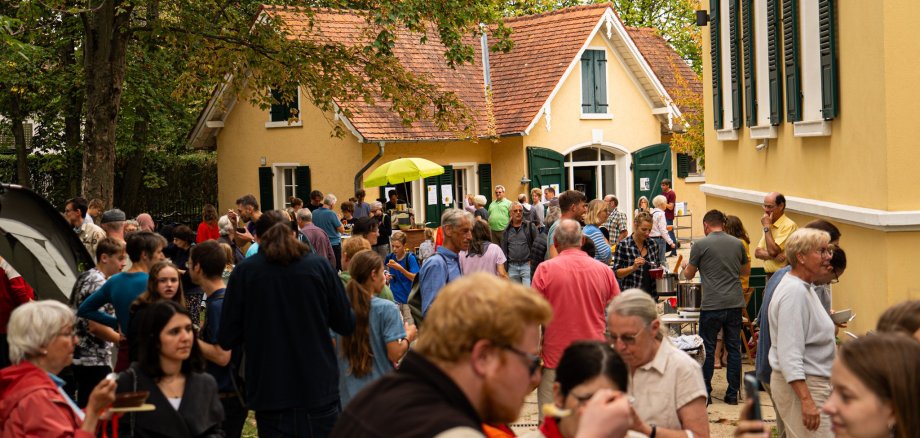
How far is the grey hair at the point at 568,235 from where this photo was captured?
8.17 metres

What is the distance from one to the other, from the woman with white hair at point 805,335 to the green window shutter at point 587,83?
24.9m

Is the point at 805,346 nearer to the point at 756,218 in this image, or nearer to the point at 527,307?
the point at 527,307

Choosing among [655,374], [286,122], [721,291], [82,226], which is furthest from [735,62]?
[286,122]

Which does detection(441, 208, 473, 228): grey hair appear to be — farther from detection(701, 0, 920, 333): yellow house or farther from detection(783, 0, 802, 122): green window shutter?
detection(783, 0, 802, 122): green window shutter

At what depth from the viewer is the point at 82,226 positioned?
13141 millimetres

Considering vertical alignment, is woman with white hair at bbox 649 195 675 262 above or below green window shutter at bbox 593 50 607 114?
below

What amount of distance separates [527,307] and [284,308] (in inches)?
150

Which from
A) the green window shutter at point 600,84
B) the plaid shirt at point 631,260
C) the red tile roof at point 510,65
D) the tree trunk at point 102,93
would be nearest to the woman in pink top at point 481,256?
the plaid shirt at point 631,260

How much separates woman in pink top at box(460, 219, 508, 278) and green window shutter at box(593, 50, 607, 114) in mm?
21394

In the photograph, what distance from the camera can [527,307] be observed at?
→ 2936 millimetres

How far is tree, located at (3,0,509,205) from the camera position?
59.1ft

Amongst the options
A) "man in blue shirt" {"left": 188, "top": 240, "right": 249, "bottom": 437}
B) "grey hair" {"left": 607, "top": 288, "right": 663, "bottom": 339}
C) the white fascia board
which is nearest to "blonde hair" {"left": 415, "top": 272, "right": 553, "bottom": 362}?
"grey hair" {"left": 607, "top": 288, "right": 663, "bottom": 339}

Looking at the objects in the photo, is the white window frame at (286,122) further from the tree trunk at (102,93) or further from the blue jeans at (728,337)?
the blue jeans at (728,337)

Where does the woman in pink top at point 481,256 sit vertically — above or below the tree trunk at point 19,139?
below
